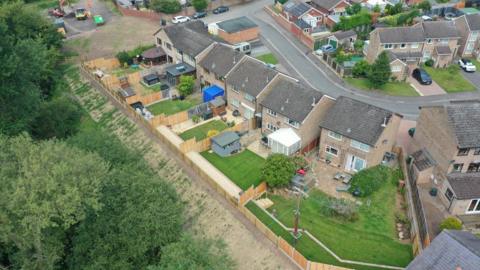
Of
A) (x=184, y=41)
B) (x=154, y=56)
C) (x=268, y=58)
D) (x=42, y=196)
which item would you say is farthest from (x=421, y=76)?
(x=42, y=196)

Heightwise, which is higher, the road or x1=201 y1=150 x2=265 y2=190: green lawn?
the road

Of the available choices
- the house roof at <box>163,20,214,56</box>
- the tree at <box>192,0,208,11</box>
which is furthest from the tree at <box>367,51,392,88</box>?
the tree at <box>192,0,208,11</box>

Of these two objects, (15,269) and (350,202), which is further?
(350,202)

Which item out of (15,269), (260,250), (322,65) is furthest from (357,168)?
(15,269)

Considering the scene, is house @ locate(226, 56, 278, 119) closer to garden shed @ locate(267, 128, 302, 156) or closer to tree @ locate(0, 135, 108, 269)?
garden shed @ locate(267, 128, 302, 156)

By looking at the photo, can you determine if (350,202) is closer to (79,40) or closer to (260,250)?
(260,250)

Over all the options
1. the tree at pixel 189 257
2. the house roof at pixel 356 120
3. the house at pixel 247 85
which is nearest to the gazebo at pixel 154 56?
the house at pixel 247 85
